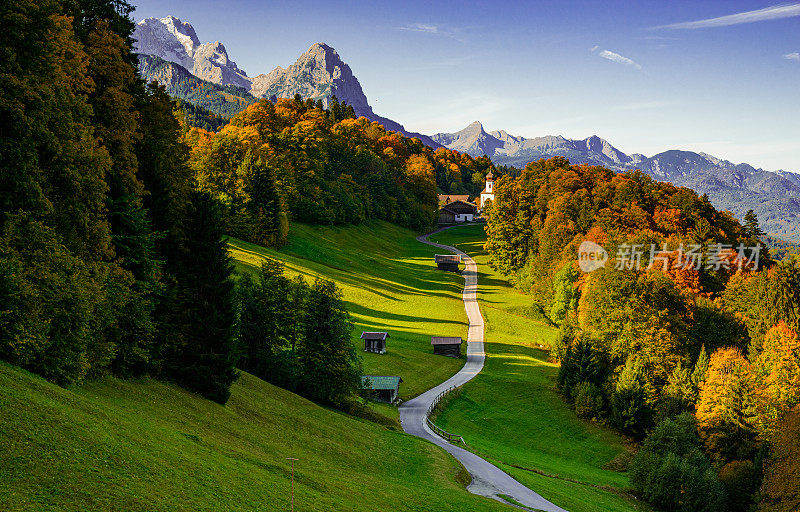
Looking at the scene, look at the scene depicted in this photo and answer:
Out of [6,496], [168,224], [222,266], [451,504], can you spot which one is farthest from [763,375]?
[6,496]

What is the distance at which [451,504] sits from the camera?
23.2m

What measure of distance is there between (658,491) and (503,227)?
201 ft

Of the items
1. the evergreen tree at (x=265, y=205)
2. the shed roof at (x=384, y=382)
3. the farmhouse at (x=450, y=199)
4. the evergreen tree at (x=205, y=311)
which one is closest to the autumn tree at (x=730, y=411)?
the shed roof at (x=384, y=382)

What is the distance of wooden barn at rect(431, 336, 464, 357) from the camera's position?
62125 mm

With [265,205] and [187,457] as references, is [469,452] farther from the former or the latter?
[265,205]

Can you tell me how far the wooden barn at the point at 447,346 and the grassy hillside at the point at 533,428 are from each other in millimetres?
4203

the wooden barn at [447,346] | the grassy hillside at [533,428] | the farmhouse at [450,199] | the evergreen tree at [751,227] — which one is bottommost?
the grassy hillside at [533,428]

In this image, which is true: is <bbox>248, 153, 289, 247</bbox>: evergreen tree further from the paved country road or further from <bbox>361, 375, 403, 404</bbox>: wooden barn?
<bbox>361, 375, 403, 404</bbox>: wooden barn

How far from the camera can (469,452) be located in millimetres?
37812

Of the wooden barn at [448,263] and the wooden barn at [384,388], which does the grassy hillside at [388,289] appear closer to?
the wooden barn at [448,263]

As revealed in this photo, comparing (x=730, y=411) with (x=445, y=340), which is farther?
(x=445, y=340)

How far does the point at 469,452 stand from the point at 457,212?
150 meters

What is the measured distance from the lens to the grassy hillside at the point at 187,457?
13.5 metres

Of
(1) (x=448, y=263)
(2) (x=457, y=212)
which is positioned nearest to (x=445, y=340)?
(1) (x=448, y=263)
